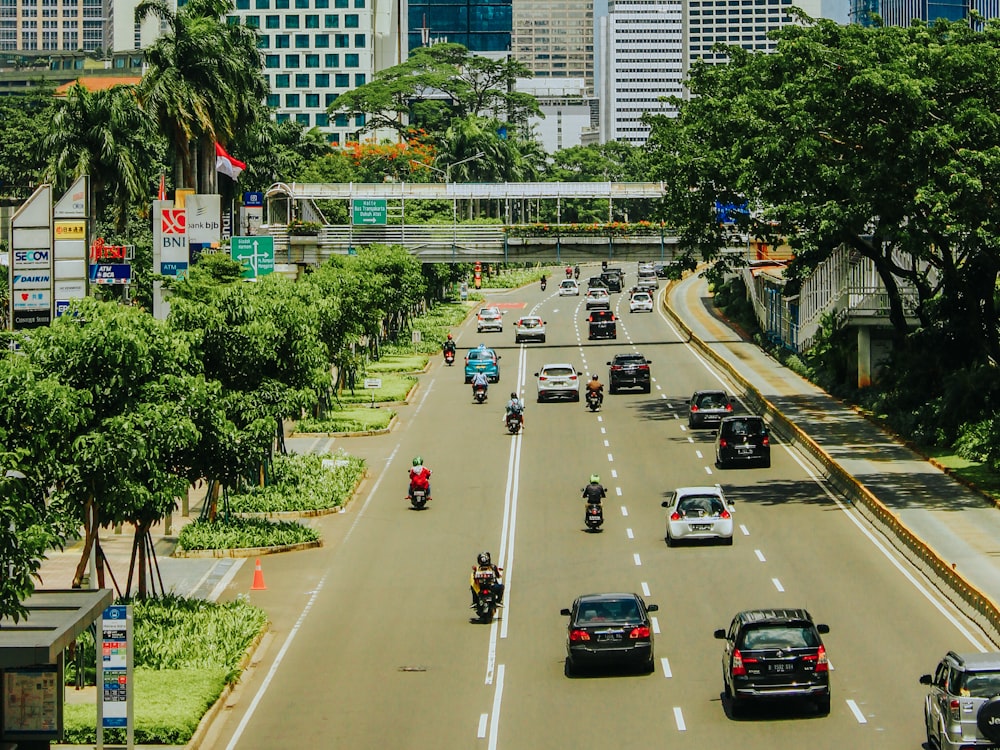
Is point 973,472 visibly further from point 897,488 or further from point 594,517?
point 594,517

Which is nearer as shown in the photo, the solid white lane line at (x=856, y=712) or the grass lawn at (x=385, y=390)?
the solid white lane line at (x=856, y=712)

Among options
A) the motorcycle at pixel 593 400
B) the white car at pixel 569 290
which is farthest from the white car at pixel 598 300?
the motorcycle at pixel 593 400

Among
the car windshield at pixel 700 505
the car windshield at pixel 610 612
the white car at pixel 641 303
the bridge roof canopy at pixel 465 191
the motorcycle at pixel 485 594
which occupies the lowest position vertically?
the motorcycle at pixel 485 594

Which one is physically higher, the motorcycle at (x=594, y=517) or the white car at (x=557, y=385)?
the white car at (x=557, y=385)

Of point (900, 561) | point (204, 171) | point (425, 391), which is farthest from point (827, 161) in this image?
point (204, 171)

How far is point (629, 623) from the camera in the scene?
2917cm

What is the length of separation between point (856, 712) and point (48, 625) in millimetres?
12174

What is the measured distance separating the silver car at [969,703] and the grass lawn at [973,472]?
2392 centimetres

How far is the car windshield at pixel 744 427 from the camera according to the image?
5281cm

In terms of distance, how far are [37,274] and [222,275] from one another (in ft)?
75.7

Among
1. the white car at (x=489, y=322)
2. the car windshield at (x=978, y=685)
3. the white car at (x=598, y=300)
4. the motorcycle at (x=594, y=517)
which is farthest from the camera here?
the white car at (x=598, y=300)

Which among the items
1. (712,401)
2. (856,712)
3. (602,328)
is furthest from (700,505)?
(602,328)

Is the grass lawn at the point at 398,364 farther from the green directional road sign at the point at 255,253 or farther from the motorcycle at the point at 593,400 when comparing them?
the green directional road sign at the point at 255,253

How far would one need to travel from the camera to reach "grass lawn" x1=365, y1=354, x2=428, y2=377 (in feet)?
266
